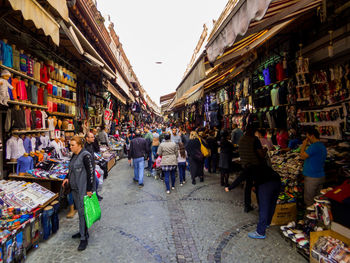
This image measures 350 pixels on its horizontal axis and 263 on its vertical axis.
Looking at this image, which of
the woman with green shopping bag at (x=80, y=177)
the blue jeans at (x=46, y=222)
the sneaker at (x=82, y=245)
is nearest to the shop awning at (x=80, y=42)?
the woman with green shopping bag at (x=80, y=177)

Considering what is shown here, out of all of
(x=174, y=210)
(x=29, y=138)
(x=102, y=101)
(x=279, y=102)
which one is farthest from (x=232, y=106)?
(x=29, y=138)

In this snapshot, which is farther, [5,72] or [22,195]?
[5,72]

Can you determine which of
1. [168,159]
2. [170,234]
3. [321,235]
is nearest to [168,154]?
[168,159]

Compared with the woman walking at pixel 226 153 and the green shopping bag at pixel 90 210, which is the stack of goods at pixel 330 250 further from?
the woman walking at pixel 226 153

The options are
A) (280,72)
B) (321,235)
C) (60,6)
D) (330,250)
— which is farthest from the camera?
(280,72)

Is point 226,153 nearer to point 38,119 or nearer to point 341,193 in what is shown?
point 341,193

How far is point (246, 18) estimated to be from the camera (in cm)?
250

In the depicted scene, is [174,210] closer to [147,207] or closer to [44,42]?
[147,207]

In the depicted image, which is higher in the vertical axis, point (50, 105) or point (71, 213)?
point (50, 105)

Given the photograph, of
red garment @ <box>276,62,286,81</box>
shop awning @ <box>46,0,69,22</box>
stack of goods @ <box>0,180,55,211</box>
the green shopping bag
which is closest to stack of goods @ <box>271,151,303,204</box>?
red garment @ <box>276,62,286,81</box>

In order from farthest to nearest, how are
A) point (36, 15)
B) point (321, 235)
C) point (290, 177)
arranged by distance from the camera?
point (290, 177), point (36, 15), point (321, 235)

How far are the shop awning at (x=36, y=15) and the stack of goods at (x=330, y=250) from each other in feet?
15.8

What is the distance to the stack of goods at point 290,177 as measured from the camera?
13.6 feet

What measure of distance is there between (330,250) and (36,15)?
16.5 feet
